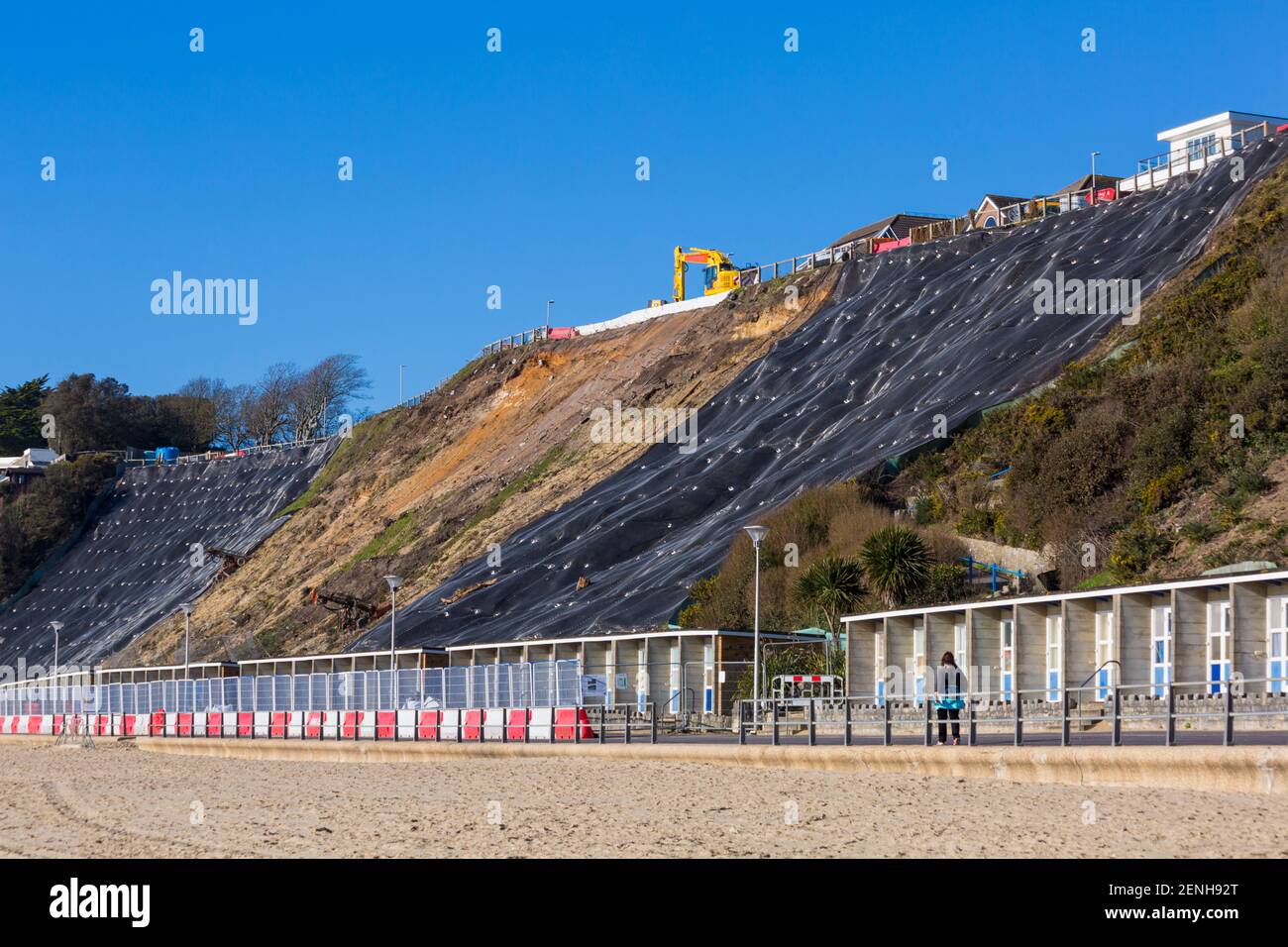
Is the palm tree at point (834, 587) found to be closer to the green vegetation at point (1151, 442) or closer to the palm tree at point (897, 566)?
the palm tree at point (897, 566)

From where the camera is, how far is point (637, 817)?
1827 centimetres

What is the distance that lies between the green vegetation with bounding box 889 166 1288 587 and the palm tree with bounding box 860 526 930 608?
4223 mm

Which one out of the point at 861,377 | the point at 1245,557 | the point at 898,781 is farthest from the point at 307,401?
the point at 898,781

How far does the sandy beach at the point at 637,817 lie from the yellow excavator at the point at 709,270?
75841 millimetres

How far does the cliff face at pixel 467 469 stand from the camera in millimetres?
76500

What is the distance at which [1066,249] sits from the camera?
70.6 meters

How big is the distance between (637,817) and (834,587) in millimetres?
25976

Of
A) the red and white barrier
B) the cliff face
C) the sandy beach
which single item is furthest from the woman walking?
the cliff face

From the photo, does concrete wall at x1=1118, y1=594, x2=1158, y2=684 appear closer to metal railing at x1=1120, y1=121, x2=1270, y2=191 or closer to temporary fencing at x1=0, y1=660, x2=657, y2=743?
temporary fencing at x1=0, y1=660, x2=657, y2=743

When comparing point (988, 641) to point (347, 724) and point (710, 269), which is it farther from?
point (710, 269)

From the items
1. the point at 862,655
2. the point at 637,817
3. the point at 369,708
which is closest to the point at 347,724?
the point at 369,708

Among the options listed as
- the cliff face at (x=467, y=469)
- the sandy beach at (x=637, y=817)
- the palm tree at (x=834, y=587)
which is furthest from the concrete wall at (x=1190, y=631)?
the cliff face at (x=467, y=469)

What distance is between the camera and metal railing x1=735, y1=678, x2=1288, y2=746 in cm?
1914
